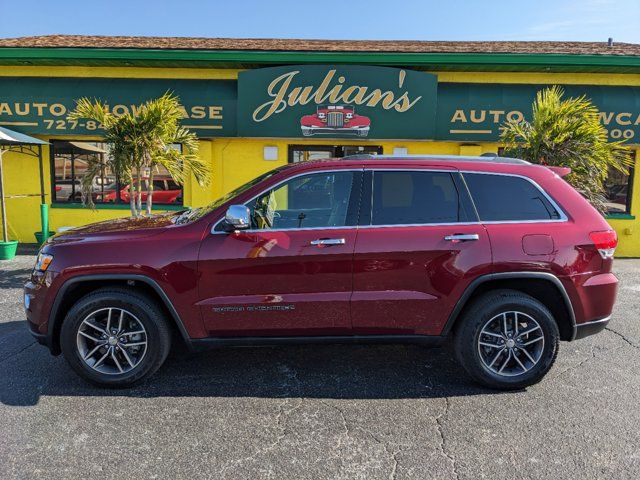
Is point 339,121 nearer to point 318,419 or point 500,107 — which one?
point 500,107

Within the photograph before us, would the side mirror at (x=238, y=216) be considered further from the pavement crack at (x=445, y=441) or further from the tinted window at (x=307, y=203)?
the pavement crack at (x=445, y=441)

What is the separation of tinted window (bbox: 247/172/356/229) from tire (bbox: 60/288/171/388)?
112cm

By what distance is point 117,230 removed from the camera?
12.8ft

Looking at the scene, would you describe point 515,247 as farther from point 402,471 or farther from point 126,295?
point 126,295

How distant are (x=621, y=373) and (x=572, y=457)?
5.47 feet

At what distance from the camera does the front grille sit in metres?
9.85

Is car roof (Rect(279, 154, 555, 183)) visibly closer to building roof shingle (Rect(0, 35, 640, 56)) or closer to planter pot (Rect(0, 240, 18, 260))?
building roof shingle (Rect(0, 35, 640, 56))

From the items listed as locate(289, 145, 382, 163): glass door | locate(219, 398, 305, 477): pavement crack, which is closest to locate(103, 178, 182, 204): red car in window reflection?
locate(289, 145, 382, 163): glass door

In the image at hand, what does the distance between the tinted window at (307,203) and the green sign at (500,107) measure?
6.58m

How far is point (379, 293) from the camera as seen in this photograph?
3750 mm

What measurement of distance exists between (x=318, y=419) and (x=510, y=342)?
1662mm

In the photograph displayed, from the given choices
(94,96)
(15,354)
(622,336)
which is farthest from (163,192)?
(622,336)

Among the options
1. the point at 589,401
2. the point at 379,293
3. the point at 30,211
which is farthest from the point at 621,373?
the point at 30,211

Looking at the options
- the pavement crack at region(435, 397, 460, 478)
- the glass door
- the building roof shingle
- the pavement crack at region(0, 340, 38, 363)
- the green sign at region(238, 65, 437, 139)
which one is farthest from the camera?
the glass door
